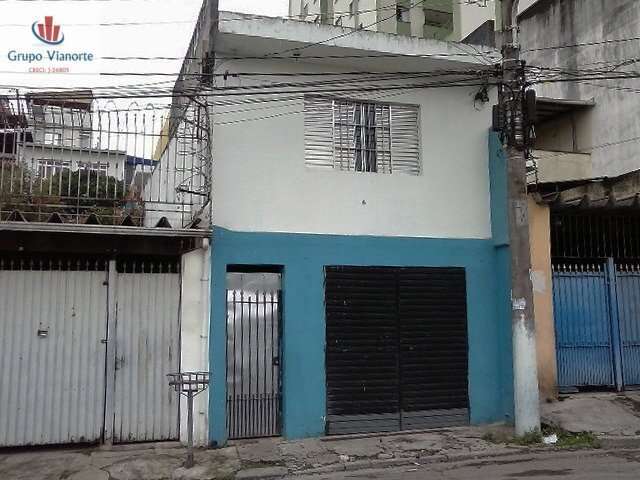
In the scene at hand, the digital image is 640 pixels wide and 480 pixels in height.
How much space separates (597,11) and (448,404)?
12296 mm

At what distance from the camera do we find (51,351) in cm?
769

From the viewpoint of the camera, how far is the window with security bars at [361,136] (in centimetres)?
910

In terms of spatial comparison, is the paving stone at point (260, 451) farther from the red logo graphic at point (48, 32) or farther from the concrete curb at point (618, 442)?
the red logo graphic at point (48, 32)

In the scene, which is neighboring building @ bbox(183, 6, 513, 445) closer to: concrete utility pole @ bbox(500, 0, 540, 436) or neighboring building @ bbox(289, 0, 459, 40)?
concrete utility pole @ bbox(500, 0, 540, 436)

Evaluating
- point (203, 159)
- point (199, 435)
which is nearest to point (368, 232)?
point (203, 159)

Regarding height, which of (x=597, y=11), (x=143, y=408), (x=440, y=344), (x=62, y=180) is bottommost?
(x=143, y=408)

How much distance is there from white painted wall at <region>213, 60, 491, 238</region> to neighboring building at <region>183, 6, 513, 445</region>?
0.07ft

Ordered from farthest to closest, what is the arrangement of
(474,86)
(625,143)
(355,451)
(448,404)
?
(625,143), (474,86), (448,404), (355,451)

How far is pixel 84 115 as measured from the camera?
314 inches

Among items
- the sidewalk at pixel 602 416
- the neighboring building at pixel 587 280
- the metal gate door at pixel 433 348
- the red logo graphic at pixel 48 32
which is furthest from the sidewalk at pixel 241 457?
the red logo graphic at pixel 48 32

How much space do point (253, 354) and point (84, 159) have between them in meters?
3.61

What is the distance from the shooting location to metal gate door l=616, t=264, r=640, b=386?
10062mm

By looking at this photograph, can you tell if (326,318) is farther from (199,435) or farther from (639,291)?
(639,291)

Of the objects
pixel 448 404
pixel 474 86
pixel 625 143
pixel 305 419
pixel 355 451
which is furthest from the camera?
pixel 625 143
